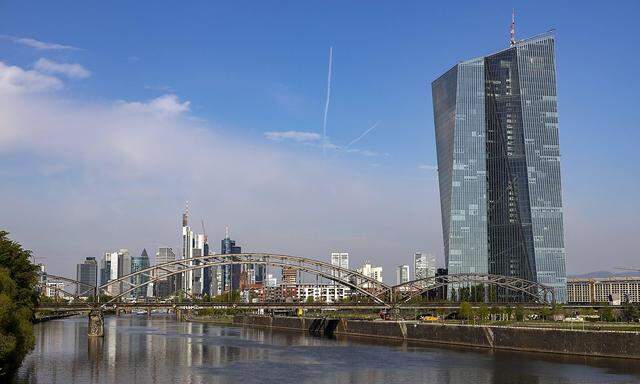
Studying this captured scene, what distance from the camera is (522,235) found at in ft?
623

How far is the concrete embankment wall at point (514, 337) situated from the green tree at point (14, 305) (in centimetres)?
5379

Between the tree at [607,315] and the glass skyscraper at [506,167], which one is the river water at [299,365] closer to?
the tree at [607,315]

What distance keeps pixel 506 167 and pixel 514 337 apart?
103426mm

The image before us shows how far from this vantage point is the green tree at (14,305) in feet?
194

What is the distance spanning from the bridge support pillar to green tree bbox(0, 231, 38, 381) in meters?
28.9

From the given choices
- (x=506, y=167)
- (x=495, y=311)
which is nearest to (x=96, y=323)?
(x=495, y=311)

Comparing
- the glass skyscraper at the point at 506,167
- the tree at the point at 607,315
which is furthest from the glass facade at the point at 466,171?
the tree at the point at 607,315

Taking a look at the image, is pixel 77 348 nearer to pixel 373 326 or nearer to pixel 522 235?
pixel 373 326

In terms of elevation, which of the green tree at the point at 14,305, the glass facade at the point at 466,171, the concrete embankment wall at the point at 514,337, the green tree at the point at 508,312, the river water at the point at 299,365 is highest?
the glass facade at the point at 466,171

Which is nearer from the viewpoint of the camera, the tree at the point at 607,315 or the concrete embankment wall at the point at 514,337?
the concrete embankment wall at the point at 514,337

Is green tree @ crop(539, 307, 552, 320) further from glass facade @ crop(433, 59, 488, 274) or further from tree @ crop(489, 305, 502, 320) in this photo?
glass facade @ crop(433, 59, 488, 274)

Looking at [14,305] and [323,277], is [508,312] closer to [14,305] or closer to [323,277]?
[323,277]

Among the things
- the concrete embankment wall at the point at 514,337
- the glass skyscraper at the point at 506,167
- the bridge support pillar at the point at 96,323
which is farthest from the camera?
the glass skyscraper at the point at 506,167

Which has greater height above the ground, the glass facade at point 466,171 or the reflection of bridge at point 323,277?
the glass facade at point 466,171
